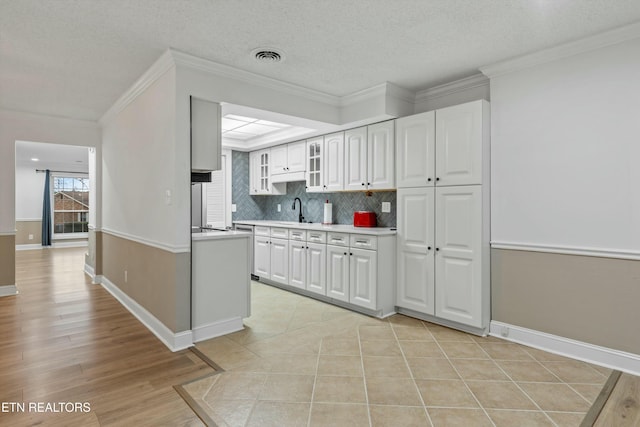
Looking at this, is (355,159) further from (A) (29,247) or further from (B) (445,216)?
(A) (29,247)

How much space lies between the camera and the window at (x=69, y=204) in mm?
9969

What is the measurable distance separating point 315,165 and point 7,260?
14.2 feet

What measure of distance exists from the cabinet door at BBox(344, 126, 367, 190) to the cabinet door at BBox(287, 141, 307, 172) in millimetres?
899

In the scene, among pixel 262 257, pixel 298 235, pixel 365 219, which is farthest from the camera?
pixel 262 257

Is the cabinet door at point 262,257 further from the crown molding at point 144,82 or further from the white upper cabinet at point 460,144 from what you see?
the white upper cabinet at point 460,144

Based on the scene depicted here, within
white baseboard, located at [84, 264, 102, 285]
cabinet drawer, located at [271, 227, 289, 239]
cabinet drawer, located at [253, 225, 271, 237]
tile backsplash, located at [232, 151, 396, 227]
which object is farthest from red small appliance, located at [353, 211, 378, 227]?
white baseboard, located at [84, 264, 102, 285]

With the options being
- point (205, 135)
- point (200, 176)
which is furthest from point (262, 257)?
point (205, 135)

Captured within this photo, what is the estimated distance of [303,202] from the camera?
576 cm

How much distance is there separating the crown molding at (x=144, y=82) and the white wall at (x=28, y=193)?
21.7ft

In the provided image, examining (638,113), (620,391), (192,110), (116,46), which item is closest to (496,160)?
(638,113)

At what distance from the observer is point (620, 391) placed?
7.47 feet

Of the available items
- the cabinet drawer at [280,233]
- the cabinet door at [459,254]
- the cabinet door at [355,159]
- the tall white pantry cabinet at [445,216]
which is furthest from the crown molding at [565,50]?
the cabinet drawer at [280,233]

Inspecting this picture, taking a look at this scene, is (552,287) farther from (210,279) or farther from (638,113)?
(210,279)

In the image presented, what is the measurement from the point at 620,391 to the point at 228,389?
8.29 ft
